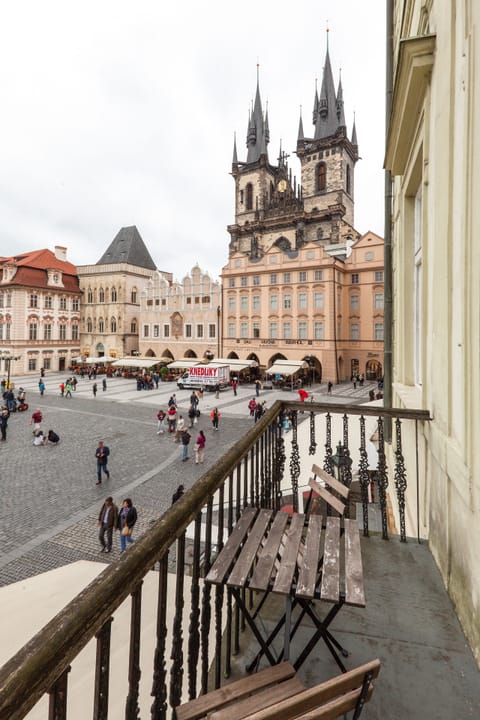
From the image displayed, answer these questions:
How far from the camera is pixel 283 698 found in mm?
1844

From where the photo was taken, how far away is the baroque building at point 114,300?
52.0 meters

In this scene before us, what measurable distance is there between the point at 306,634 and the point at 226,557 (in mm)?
1018

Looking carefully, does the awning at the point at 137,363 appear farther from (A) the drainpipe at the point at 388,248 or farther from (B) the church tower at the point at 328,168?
(A) the drainpipe at the point at 388,248

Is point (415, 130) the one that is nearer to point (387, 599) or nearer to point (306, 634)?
point (387, 599)

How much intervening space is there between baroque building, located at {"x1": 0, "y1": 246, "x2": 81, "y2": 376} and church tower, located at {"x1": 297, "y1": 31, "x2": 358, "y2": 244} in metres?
34.1

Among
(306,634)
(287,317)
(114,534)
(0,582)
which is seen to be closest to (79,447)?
(114,534)

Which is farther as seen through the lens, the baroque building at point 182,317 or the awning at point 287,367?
the baroque building at point 182,317

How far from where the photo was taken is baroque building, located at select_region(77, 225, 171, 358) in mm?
52031

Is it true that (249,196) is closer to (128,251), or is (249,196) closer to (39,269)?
(128,251)

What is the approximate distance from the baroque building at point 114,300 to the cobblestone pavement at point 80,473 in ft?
85.4

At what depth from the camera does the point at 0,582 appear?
23.1 ft

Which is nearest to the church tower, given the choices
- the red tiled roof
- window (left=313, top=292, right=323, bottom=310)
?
window (left=313, top=292, right=323, bottom=310)

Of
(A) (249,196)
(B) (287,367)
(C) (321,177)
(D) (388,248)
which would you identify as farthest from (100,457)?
(A) (249,196)

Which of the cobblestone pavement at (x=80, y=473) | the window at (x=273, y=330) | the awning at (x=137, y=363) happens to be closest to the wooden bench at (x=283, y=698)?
the cobblestone pavement at (x=80, y=473)
